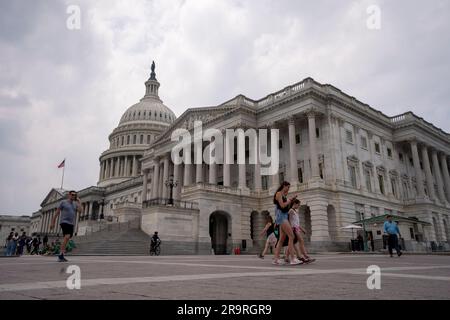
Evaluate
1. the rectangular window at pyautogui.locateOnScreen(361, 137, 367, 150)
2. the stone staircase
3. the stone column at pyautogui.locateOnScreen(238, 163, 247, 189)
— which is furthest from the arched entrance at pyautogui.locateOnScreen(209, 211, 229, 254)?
the rectangular window at pyautogui.locateOnScreen(361, 137, 367, 150)

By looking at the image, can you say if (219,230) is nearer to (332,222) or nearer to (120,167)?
(332,222)

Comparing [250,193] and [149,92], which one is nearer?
[250,193]

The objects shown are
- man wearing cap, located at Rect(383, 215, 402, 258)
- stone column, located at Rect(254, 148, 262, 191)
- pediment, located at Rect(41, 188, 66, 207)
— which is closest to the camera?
man wearing cap, located at Rect(383, 215, 402, 258)

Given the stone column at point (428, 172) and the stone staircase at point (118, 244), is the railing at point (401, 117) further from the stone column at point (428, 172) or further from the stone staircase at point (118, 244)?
the stone staircase at point (118, 244)

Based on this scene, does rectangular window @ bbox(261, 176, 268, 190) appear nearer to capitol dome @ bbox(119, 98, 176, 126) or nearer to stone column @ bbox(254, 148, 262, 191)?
stone column @ bbox(254, 148, 262, 191)

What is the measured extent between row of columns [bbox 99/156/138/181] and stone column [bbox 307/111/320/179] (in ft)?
233

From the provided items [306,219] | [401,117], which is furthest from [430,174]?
[306,219]

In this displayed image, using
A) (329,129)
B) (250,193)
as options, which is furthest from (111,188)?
(329,129)

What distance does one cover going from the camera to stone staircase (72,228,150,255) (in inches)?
1164

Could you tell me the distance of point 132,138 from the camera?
105812 mm

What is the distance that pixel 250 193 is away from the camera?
41844mm
